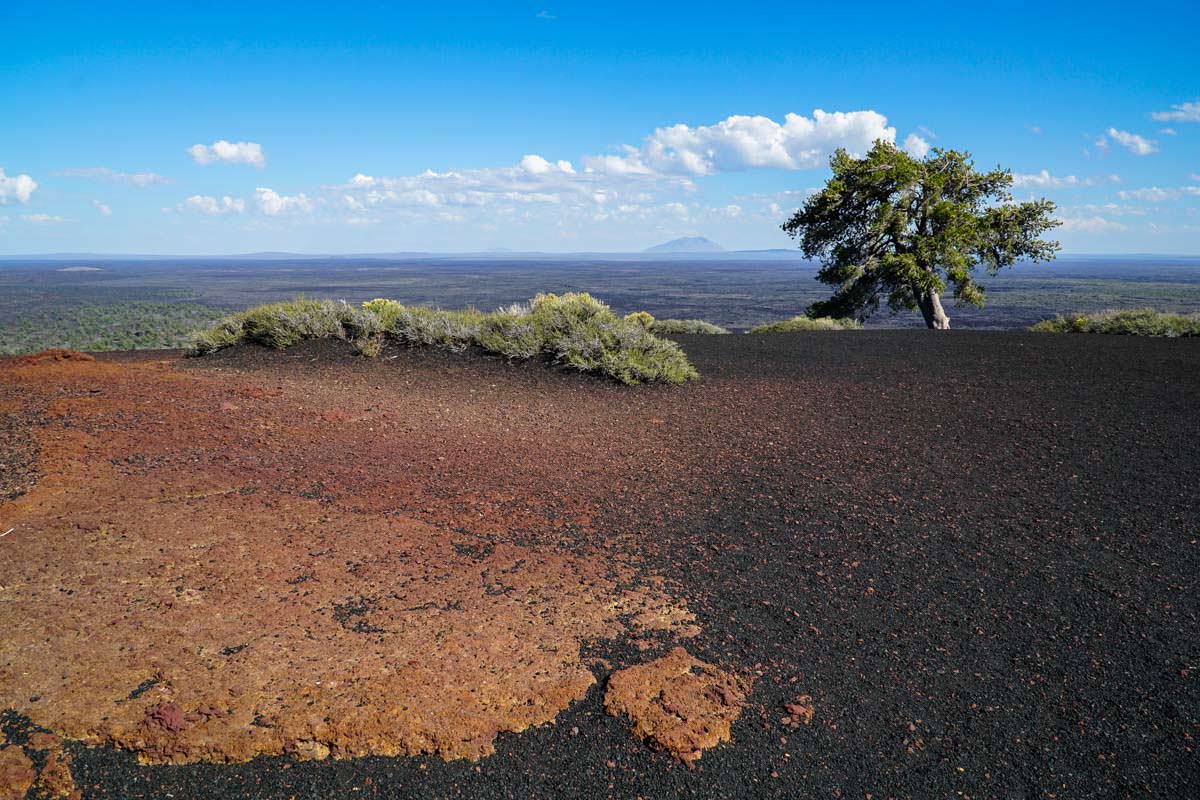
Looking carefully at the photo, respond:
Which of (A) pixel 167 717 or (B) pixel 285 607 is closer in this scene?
(A) pixel 167 717

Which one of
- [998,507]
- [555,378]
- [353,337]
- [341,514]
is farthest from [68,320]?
[998,507]

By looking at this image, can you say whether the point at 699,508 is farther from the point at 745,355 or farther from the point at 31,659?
the point at 745,355

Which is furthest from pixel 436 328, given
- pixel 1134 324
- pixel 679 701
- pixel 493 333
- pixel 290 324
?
pixel 1134 324

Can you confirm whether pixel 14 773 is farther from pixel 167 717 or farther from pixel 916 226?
pixel 916 226

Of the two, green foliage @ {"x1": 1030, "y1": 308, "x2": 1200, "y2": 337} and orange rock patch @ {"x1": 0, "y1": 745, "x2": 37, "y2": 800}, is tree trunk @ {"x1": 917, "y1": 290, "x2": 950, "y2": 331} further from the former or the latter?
orange rock patch @ {"x1": 0, "y1": 745, "x2": 37, "y2": 800}

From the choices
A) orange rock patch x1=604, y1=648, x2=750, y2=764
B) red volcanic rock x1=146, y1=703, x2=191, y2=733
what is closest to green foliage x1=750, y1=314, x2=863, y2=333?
orange rock patch x1=604, y1=648, x2=750, y2=764

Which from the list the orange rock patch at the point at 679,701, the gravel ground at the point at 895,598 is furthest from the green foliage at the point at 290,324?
the orange rock patch at the point at 679,701
